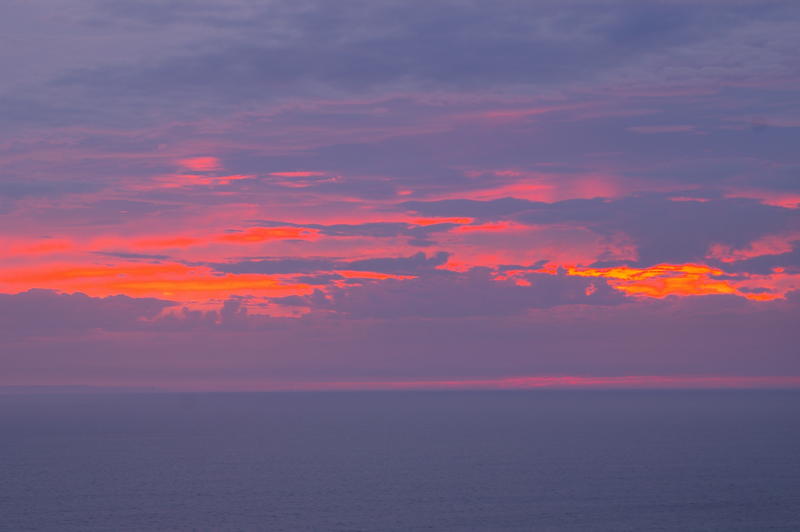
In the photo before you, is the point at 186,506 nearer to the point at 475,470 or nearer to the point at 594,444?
the point at 475,470

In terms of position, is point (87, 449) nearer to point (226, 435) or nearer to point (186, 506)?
point (226, 435)

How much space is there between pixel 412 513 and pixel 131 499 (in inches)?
1126

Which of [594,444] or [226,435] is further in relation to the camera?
[226,435]

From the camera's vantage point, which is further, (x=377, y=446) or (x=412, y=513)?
(x=377, y=446)

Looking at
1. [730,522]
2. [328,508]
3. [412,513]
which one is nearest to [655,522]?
[730,522]

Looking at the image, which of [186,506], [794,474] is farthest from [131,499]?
[794,474]

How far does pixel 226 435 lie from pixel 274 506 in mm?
92861

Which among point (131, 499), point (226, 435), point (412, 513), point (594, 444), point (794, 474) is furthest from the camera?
point (226, 435)

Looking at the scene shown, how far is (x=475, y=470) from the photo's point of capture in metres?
107

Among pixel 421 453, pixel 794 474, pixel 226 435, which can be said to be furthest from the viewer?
pixel 226 435

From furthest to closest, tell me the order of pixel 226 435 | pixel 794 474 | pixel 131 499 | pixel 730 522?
pixel 226 435 < pixel 794 474 < pixel 131 499 < pixel 730 522

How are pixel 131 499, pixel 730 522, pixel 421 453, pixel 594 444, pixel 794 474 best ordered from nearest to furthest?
pixel 730 522, pixel 131 499, pixel 794 474, pixel 421 453, pixel 594 444

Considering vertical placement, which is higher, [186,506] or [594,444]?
[594,444]

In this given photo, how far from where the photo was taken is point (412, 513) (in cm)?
7794
